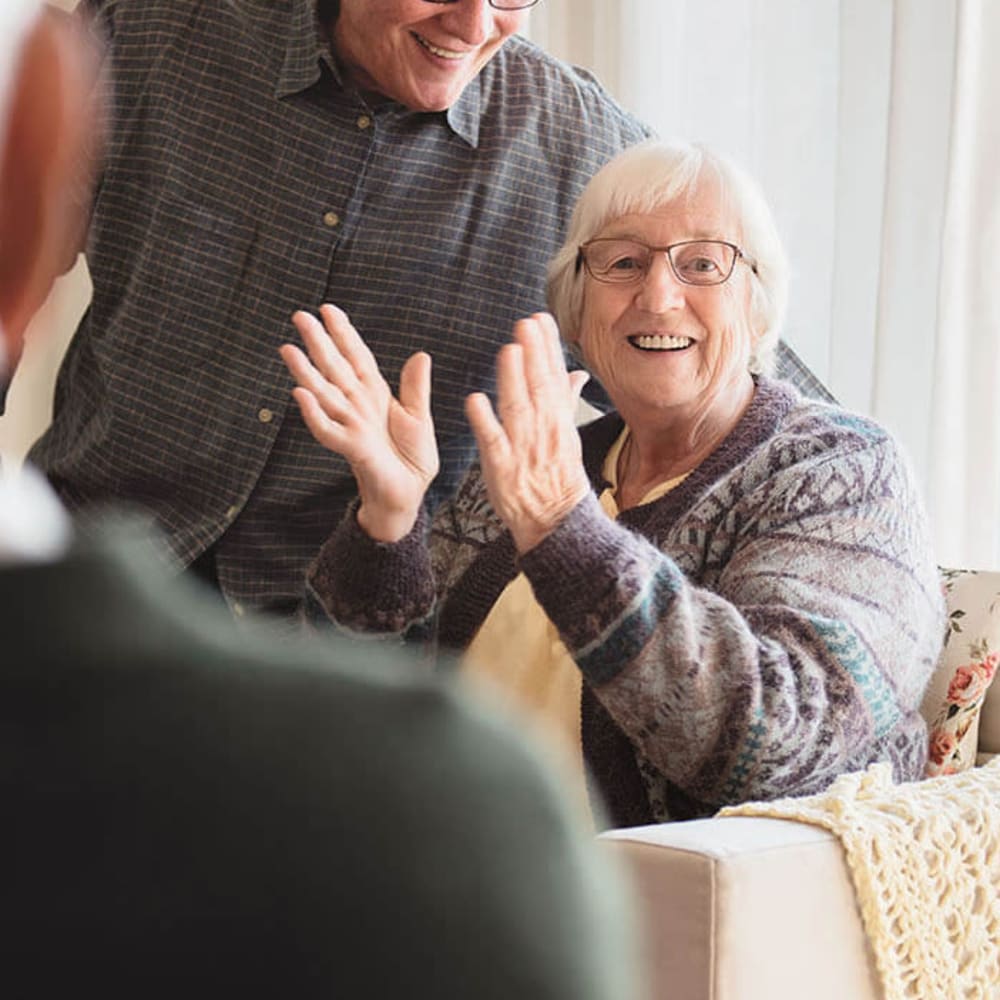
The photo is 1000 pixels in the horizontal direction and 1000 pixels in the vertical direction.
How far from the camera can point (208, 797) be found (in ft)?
1.19

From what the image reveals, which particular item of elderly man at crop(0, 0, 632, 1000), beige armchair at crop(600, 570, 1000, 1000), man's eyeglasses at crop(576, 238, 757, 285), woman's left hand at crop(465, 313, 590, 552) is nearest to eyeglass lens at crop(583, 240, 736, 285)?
man's eyeglasses at crop(576, 238, 757, 285)

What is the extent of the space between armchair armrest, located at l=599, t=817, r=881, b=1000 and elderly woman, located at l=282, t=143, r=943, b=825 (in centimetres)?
17

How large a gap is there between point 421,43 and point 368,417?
2.02 ft

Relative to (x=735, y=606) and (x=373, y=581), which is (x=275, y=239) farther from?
(x=735, y=606)

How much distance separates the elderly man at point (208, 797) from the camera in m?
0.35

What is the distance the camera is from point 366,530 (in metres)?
1.82

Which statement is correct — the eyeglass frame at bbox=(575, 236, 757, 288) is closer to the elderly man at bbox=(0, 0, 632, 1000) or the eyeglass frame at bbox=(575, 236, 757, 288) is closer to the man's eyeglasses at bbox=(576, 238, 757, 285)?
the man's eyeglasses at bbox=(576, 238, 757, 285)

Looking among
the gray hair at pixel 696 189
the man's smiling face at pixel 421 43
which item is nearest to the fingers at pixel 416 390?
the gray hair at pixel 696 189

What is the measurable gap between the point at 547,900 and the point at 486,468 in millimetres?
1243

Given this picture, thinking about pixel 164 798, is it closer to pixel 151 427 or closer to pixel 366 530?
pixel 366 530

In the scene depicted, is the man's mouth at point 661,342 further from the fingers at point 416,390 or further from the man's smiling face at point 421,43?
the man's smiling face at point 421,43

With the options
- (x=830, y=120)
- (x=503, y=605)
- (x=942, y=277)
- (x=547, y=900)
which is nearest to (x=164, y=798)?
(x=547, y=900)

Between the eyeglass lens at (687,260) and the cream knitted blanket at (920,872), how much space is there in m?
0.63

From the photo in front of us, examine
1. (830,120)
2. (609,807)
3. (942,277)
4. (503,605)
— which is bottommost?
(609,807)
